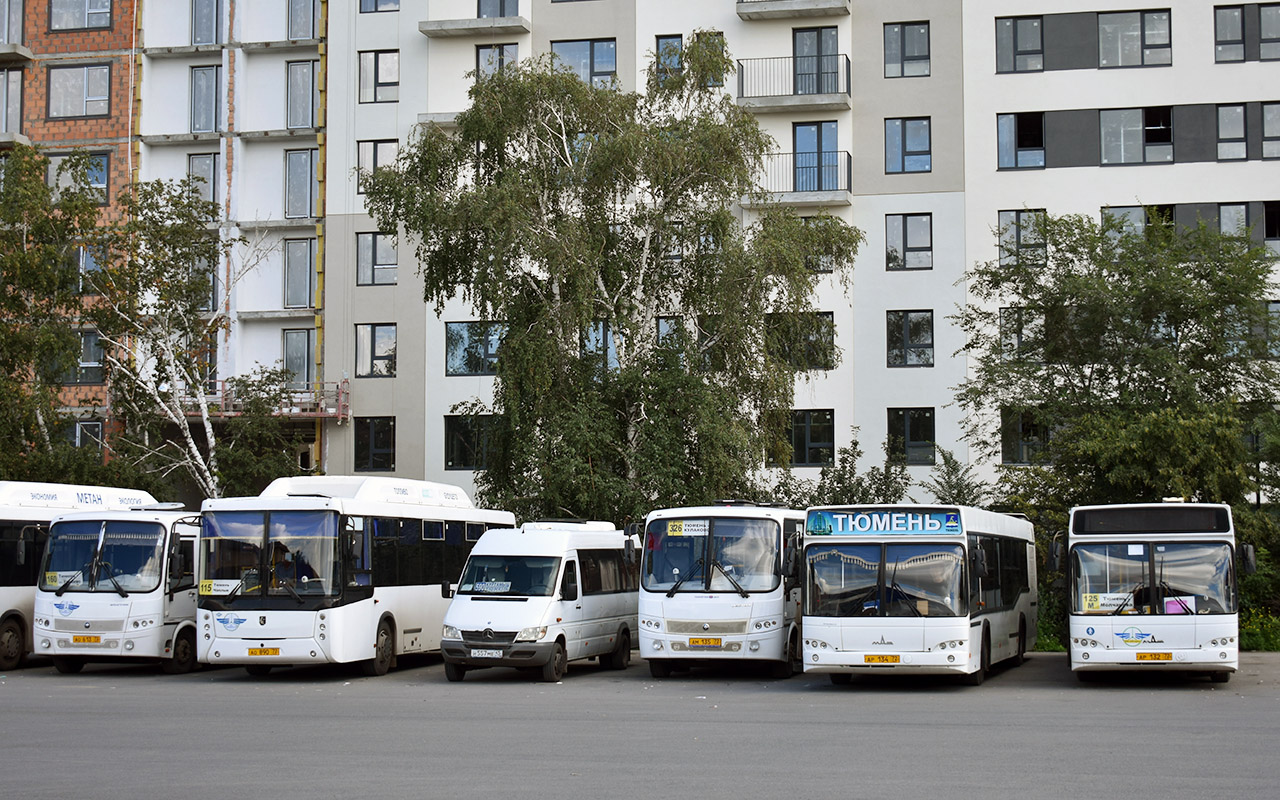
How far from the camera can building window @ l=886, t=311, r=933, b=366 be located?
4522 centimetres

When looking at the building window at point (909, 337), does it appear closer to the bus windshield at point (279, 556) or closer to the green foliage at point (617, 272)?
the green foliage at point (617, 272)

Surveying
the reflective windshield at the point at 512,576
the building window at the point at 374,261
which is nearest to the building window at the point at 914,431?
the building window at the point at 374,261

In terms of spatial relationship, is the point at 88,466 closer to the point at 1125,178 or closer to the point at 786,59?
the point at 786,59

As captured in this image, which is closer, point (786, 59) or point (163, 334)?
point (163, 334)

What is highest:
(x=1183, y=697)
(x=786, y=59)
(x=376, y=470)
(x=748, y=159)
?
(x=786, y=59)

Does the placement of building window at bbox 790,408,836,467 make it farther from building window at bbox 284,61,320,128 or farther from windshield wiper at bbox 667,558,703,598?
windshield wiper at bbox 667,558,703,598

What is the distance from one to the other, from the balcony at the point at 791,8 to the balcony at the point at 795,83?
52.2 inches

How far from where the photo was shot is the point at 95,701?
20.3m

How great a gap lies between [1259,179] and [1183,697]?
2745 cm

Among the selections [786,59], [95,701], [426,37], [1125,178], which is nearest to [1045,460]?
[1125,178]

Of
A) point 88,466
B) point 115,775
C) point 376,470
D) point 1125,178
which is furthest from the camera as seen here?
point 376,470

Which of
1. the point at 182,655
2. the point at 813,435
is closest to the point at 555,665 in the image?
the point at 182,655

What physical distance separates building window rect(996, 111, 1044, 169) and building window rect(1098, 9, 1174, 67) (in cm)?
264

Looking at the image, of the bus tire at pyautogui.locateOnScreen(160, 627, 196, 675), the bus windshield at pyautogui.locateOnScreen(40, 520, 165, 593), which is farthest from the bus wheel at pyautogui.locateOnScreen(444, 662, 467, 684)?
the bus windshield at pyautogui.locateOnScreen(40, 520, 165, 593)
